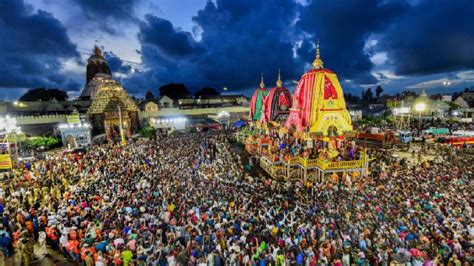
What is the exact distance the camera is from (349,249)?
705 cm

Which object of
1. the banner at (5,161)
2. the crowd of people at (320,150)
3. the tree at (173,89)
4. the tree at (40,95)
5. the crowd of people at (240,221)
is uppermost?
the tree at (173,89)

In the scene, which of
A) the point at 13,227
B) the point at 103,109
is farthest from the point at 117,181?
the point at 103,109

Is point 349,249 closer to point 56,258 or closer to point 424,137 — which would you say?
point 56,258

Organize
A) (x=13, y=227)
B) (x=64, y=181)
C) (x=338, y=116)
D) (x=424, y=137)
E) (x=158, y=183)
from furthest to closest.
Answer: (x=424, y=137), (x=338, y=116), (x=64, y=181), (x=158, y=183), (x=13, y=227)

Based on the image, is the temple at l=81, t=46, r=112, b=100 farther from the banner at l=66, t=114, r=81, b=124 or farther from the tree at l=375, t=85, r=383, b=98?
the tree at l=375, t=85, r=383, b=98

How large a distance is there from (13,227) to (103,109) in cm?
2897

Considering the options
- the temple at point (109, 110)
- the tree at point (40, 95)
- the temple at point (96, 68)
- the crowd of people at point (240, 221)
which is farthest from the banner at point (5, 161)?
the tree at point (40, 95)

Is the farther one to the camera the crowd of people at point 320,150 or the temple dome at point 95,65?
the temple dome at point 95,65

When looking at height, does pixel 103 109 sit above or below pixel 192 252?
above

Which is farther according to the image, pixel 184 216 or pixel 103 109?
pixel 103 109

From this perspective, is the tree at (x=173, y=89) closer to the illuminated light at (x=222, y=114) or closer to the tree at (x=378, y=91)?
the illuminated light at (x=222, y=114)

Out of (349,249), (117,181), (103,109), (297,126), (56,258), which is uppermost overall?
(103,109)

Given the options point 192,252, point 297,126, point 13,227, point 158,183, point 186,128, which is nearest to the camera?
point 192,252

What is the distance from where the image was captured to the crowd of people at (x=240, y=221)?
6.91m
